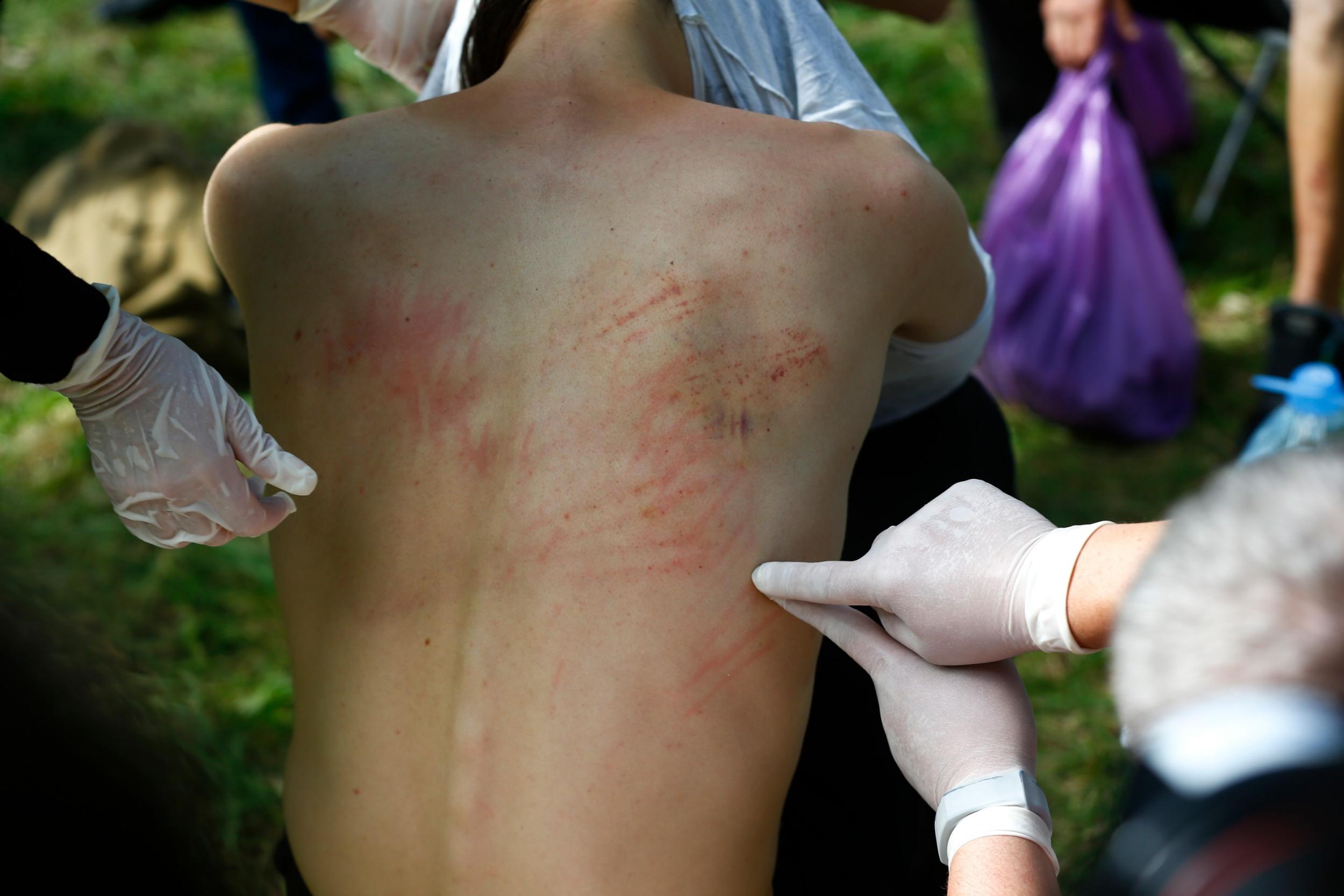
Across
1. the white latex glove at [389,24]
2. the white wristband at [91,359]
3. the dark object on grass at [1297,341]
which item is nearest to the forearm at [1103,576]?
the white wristband at [91,359]

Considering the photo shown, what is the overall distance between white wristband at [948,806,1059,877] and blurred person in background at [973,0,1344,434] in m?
1.78

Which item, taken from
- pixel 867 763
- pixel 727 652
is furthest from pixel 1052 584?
pixel 867 763

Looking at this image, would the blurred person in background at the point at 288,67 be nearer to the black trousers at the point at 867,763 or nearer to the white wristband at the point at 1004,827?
the black trousers at the point at 867,763

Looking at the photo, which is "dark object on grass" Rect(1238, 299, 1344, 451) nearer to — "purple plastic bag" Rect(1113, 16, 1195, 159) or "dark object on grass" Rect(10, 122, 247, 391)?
"purple plastic bag" Rect(1113, 16, 1195, 159)

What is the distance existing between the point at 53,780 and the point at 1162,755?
685 millimetres

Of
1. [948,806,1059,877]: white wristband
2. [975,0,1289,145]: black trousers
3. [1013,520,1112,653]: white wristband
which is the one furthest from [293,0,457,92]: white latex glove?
[975,0,1289,145]: black trousers

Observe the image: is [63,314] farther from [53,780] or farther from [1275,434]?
[1275,434]

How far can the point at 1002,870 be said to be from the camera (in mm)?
1022

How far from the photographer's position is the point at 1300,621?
60 cm

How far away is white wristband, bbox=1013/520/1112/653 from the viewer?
3.53ft

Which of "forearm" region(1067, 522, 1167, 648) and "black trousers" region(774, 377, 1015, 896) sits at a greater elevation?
"forearm" region(1067, 522, 1167, 648)

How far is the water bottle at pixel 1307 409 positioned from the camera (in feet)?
7.05

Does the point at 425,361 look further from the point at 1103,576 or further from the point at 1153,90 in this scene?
the point at 1153,90

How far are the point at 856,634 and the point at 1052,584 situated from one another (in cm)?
22
